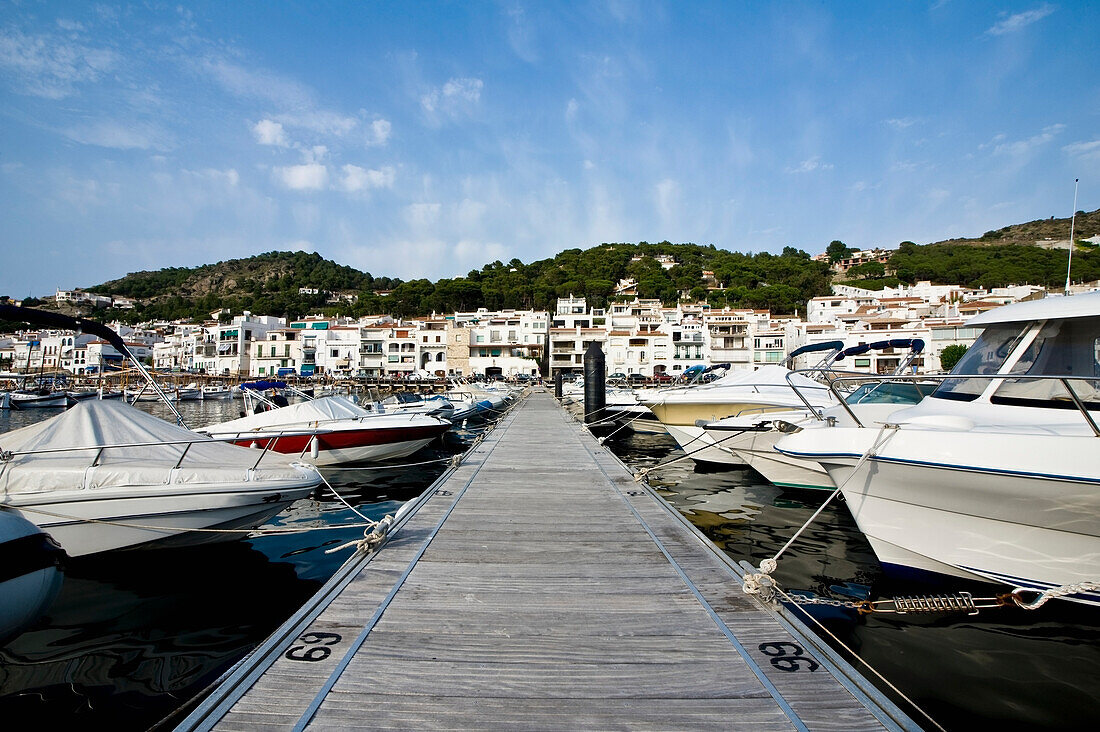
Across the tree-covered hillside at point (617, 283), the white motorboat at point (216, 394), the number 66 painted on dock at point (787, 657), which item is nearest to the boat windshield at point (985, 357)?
the number 66 painted on dock at point (787, 657)

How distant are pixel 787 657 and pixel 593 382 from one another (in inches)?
631

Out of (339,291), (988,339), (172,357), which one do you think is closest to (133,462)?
(988,339)

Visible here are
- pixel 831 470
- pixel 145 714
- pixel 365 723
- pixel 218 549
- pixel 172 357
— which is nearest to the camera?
pixel 365 723

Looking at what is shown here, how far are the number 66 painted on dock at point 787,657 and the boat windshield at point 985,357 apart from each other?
4516 millimetres

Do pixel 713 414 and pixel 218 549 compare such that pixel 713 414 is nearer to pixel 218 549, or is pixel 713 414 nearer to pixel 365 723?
pixel 218 549

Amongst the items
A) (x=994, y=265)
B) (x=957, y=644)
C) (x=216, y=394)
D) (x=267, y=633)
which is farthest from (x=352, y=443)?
(x=994, y=265)

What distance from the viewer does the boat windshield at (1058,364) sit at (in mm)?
5492

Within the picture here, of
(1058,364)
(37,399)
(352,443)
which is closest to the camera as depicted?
(1058,364)

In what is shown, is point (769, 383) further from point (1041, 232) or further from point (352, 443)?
point (1041, 232)

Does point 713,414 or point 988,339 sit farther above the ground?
point 988,339

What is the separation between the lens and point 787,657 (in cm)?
312

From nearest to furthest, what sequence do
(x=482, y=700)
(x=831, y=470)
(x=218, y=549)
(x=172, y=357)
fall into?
1. (x=482, y=700)
2. (x=831, y=470)
3. (x=218, y=549)
4. (x=172, y=357)

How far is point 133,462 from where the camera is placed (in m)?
6.38

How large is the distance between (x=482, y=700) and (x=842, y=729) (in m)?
1.64
